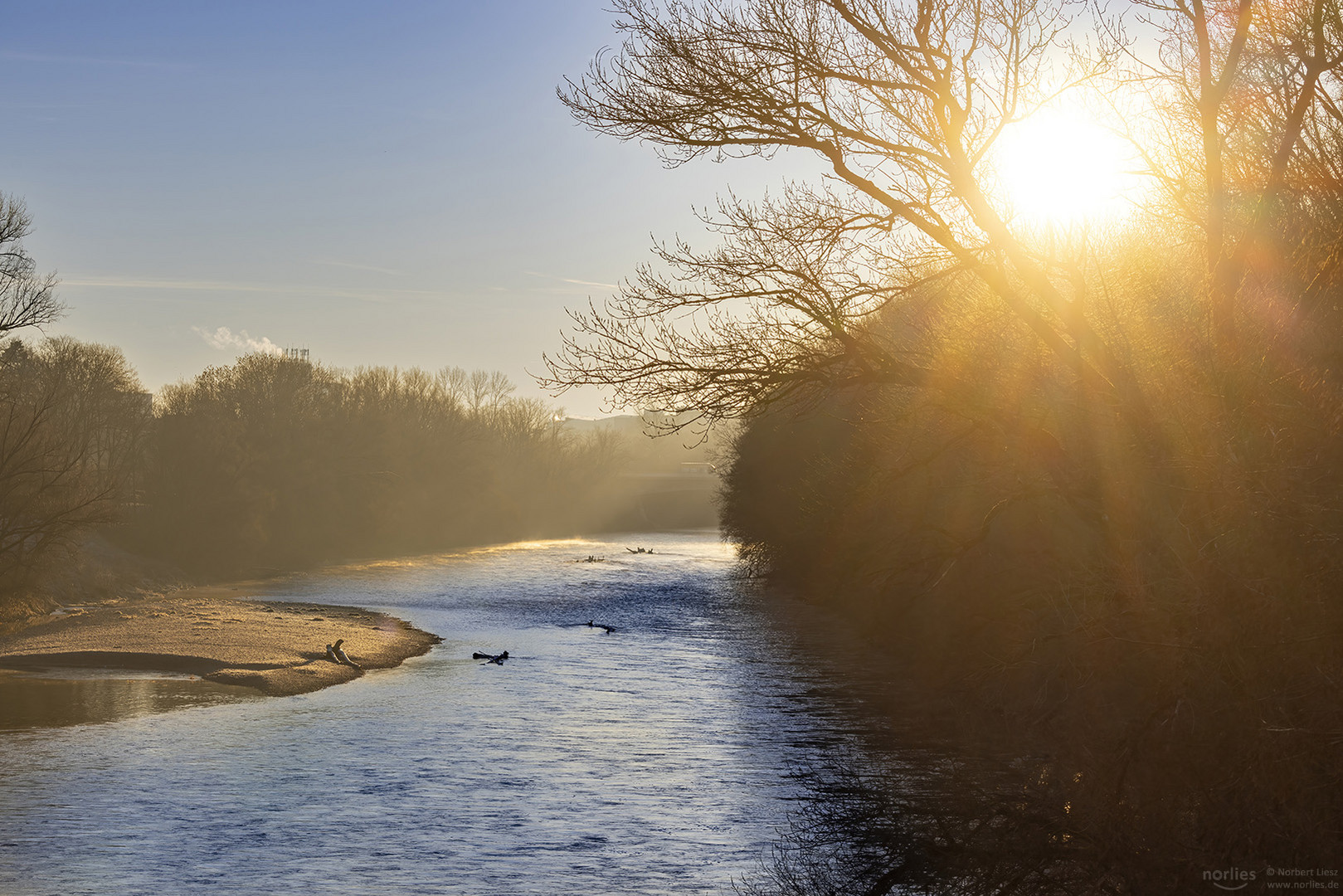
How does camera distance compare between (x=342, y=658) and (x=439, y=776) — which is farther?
(x=342, y=658)

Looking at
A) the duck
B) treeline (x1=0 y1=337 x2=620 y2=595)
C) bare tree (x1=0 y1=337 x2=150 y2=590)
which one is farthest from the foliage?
the duck

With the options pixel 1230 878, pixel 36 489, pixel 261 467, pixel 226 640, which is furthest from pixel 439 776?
pixel 261 467

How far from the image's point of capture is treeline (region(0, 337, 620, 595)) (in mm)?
41312

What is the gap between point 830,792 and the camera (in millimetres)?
16688

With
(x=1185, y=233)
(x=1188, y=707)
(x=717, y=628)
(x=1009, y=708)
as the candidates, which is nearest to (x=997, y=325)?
(x=1185, y=233)

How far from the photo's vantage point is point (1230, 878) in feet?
31.1

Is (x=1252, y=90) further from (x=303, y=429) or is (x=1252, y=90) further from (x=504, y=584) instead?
(x=303, y=429)

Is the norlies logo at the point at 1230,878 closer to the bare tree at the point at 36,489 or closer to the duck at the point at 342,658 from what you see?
the duck at the point at 342,658

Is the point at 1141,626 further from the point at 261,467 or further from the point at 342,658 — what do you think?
the point at 261,467

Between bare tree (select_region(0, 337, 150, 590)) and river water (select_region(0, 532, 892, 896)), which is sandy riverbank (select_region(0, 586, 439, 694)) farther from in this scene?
bare tree (select_region(0, 337, 150, 590))

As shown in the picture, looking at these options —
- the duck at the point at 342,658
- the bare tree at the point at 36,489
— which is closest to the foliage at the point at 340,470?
the bare tree at the point at 36,489

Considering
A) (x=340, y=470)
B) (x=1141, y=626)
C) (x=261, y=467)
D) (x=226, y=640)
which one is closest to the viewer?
(x=1141, y=626)

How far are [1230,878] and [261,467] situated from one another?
7141 cm

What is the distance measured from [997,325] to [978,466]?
168 inches
